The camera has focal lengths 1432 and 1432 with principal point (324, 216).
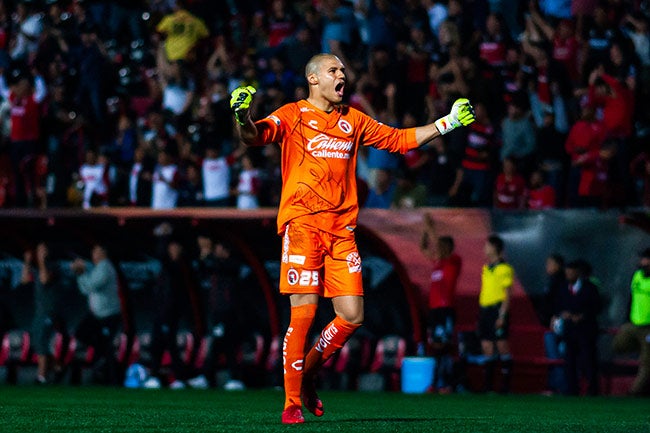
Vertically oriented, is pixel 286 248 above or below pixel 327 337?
above

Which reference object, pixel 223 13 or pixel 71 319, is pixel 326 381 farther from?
pixel 223 13

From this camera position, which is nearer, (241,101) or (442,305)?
(241,101)

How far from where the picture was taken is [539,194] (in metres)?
18.3

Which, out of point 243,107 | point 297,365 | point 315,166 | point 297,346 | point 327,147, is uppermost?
point 243,107

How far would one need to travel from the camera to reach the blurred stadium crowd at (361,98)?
61.2 ft

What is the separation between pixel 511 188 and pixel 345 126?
860cm

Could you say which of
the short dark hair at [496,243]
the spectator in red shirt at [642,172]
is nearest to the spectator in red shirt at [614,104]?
→ the spectator in red shirt at [642,172]

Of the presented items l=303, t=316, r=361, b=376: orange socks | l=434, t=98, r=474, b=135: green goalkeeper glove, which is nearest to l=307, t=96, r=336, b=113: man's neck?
l=434, t=98, r=474, b=135: green goalkeeper glove

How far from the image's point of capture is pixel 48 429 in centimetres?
914

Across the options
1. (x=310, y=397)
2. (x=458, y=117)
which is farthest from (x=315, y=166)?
(x=310, y=397)

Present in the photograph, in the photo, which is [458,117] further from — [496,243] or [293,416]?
[496,243]

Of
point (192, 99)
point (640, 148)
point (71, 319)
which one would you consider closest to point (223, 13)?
point (192, 99)

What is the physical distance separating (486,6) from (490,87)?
236 centimetres

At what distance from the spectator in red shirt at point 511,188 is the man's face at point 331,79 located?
28.1 ft
